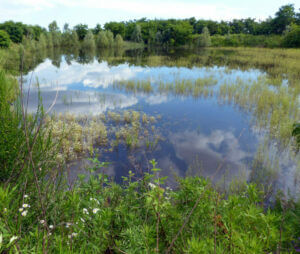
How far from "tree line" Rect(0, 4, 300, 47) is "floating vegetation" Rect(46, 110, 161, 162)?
143 ft

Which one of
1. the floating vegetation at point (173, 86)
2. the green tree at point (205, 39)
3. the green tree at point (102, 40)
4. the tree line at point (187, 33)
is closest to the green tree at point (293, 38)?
the tree line at point (187, 33)

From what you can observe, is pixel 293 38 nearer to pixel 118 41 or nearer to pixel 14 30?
pixel 118 41

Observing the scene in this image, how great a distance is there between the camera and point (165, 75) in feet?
66.8

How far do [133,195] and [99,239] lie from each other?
5.79 ft

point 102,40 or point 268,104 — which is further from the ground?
point 102,40

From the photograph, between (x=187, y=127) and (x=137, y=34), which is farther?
(x=137, y=34)

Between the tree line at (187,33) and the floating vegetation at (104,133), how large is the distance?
43723 millimetres

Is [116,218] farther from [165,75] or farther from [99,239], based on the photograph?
[165,75]

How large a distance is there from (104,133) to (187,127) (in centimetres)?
423

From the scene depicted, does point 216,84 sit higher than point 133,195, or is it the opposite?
point 216,84

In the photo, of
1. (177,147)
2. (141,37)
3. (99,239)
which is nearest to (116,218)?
(99,239)

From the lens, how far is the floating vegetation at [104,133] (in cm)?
802

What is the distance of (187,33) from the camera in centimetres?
6588

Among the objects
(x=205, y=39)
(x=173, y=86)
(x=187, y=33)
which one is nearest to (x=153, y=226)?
(x=173, y=86)
